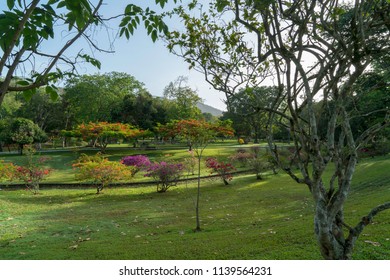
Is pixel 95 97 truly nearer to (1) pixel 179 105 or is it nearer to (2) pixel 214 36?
(1) pixel 179 105

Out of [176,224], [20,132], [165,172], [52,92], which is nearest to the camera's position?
[52,92]

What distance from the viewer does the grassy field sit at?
14.4 feet

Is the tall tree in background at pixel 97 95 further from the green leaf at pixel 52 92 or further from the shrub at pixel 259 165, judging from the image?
the green leaf at pixel 52 92

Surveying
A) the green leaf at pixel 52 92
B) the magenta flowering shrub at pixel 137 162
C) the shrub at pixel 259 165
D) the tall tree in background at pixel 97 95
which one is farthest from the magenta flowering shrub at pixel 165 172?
the tall tree in background at pixel 97 95

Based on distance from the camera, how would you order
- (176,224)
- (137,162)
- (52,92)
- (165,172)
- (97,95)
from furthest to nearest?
1. (97,95)
2. (137,162)
3. (165,172)
4. (176,224)
5. (52,92)

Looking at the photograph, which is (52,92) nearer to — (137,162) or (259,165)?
(137,162)

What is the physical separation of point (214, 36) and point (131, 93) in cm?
3309

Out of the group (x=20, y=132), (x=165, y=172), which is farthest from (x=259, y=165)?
(x=20, y=132)

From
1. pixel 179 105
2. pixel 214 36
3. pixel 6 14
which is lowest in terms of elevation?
pixel 6 14

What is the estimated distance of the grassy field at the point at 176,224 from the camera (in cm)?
438

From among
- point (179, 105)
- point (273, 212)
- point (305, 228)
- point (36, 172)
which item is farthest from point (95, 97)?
point (305, 228)

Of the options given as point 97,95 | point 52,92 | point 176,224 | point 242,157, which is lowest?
point 176,224

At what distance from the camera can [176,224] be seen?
7.19m

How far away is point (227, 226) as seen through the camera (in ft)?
22.0
